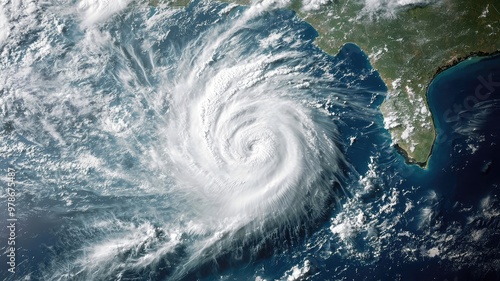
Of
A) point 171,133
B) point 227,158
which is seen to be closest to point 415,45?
point 227,158

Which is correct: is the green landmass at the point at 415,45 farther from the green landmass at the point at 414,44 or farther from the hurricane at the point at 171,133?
the hurricane at the point at 171,133

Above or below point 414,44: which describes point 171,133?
above

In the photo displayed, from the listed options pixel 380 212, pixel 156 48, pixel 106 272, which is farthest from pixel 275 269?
pixel 156 48

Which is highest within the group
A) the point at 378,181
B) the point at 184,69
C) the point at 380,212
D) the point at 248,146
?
the point at 184,69

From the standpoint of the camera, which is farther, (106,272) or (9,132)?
(9,132)

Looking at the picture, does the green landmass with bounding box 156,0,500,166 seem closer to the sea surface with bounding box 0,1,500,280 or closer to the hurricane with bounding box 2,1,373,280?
the sea surface with bounding box 0,1,500,280

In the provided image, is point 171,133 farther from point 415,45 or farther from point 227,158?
point 415,45

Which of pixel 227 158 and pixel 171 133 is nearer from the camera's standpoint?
pixel 227 158

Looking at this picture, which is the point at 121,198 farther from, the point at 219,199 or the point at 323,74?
the point at 323,74
